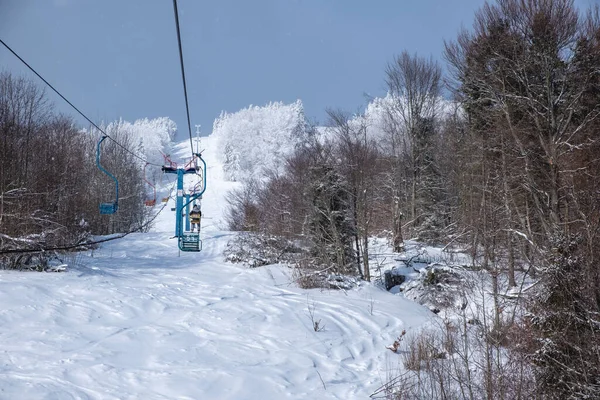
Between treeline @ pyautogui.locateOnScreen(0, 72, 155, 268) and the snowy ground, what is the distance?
121 cm

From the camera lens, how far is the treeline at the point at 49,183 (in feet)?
36.8

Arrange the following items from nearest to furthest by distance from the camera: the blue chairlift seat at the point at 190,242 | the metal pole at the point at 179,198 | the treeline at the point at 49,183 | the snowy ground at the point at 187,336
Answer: the snowy ground at the point at 187,336 < the treeline at the point at 49,183 < the blue chairlift seat at the point at 190,242 < the metal pole at the point at 179,198

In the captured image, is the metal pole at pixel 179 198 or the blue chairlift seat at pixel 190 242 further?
the metal pole at pixel 179 198

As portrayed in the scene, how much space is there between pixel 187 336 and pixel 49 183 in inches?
611

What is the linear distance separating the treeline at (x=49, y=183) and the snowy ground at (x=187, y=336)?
1.21 m

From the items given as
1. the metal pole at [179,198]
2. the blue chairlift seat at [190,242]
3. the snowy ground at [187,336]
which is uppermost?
the metal pole at [179,198]

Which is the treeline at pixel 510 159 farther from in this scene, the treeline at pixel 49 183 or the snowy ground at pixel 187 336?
the treeline at pixel 49 183

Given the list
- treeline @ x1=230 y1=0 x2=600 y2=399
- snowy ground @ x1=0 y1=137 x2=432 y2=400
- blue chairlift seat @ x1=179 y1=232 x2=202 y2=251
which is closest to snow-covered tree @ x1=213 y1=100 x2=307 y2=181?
treeline @ x1=230 y1=0 x2=600 y2=399

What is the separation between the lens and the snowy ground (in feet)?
18.9

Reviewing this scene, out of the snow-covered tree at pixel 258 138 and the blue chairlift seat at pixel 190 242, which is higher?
the snow-covered tree at pixel 258 138

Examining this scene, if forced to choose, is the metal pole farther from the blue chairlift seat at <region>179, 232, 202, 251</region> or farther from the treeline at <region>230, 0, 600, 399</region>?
the treeline at <region>230, 0, 600, 399</region>

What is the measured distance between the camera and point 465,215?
1727 cm

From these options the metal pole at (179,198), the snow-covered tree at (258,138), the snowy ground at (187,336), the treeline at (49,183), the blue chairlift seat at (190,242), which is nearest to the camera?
the snowy ground at (187,336)

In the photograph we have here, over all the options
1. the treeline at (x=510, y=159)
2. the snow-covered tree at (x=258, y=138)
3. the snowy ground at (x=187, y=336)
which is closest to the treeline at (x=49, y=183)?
the snowy ground at (x=187, y=336)
